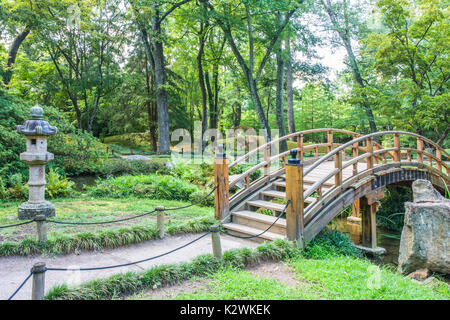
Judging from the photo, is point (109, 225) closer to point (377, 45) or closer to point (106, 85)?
point (377, 45)

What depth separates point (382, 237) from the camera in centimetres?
1048

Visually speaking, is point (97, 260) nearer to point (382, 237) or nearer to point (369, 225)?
point (369, 225)

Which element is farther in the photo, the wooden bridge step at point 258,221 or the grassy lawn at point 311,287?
the wooden bridge step at point 258,221

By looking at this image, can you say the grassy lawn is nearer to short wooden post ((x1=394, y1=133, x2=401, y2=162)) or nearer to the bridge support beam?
the bridge support beam

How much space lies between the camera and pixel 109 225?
6996mm

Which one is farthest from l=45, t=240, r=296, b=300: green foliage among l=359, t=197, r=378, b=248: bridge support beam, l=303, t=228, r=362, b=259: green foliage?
l=359, t=197, r=378, b=248: bridge support beam

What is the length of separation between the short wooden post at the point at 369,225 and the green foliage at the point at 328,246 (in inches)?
59.8

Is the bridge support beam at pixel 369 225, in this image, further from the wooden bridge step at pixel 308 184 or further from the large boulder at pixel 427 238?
the large boulder at pixel 427 238

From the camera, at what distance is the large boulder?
5992 millimetres

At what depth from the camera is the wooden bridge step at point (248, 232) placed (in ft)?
20.7

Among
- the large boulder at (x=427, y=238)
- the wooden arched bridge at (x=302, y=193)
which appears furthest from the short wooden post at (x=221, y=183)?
the large boulder at (x=427, y=238)
